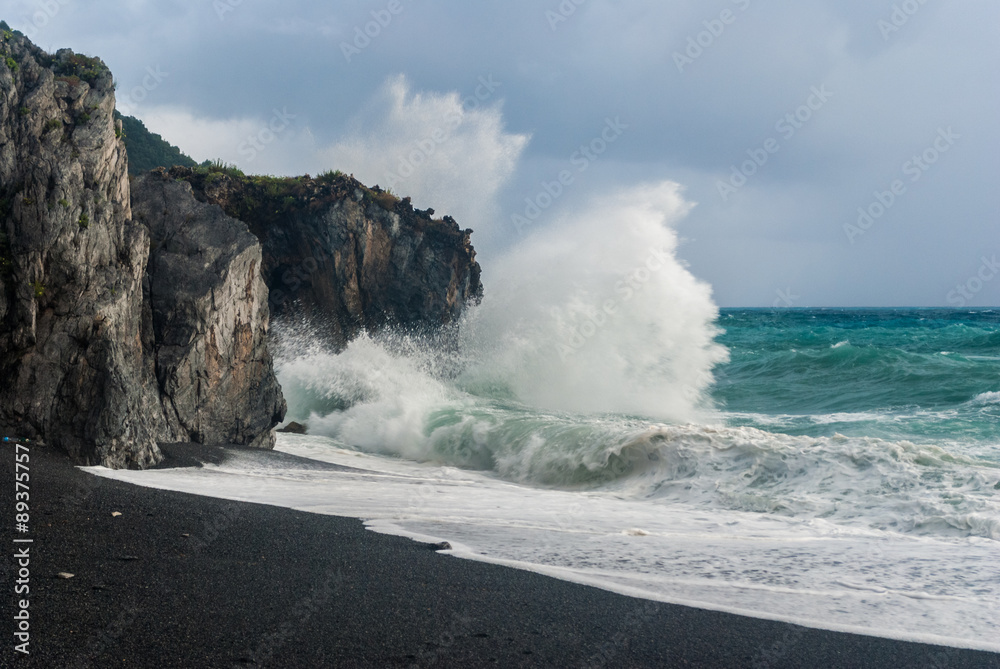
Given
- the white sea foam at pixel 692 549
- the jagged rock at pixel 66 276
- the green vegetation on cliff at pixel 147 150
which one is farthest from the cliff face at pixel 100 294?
the green vegetation on cliff at pixel 147 150

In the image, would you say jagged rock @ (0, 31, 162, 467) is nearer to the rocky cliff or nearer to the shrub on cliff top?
the rocky cliff

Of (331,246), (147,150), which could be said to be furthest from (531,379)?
(147,150)

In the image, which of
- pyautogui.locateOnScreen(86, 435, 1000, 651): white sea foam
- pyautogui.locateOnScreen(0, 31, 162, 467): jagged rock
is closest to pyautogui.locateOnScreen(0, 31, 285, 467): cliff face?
pyautogui.locateOnScreen(0, 31, 162, 467): jagged rock

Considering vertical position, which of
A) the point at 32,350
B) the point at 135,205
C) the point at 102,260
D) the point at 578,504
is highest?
the point at 135,205

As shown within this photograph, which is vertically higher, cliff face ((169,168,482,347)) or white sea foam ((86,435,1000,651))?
cliff face ((169,168,482,347))

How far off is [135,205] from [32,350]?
474 cm

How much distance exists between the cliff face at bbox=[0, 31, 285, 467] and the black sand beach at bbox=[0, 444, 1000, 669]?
298cm

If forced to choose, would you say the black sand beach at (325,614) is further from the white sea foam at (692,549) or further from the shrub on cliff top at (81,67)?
the shrub on cliff top at (81,67)

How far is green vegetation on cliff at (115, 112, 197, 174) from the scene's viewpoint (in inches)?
1711

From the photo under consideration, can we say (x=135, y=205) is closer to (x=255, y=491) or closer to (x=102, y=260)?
(x=102, y=260)

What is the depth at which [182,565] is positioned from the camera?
14.7 feet

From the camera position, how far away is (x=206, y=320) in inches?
436

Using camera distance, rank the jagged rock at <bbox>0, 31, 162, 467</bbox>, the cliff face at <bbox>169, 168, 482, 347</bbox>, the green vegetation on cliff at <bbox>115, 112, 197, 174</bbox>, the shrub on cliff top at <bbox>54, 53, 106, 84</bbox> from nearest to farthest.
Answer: the jagged rock at <bbox>0, 31, 162, 467</bbox> < the shrub on cliff top at <bbox>54, 53, 106, 84</bbox> < the cliff face at <bbox>169, 168, 482, 347</bbox> < the green vegetation on cliff at <bbox>115, 112, 197, 174</bbox>

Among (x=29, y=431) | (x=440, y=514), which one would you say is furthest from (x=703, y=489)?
(x=29, y=431)
